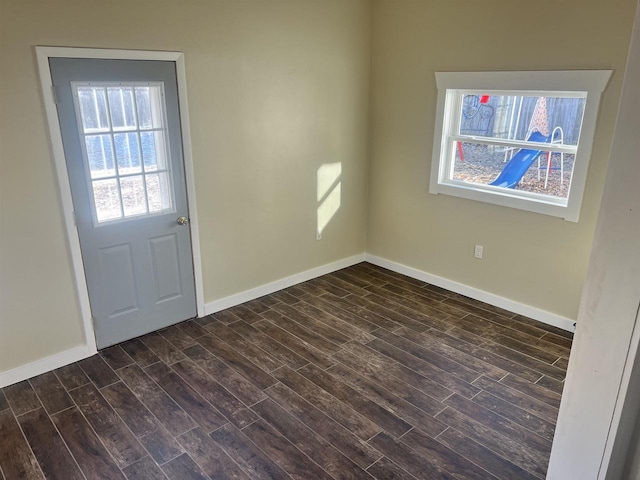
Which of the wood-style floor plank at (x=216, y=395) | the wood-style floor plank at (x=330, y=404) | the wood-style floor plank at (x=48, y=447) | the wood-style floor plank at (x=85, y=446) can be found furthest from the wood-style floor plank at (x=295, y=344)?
the wood-style floor plank at (x=48, y=447)

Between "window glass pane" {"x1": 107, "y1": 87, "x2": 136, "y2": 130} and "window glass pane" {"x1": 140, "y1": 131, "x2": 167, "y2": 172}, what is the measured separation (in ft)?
0.43

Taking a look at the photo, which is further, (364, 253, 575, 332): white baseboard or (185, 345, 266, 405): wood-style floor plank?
(364, 253, 575, 332): white baseboard

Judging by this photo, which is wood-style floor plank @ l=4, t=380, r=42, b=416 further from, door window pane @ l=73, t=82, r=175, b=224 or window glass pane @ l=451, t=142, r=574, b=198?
window glass pane @ l=451, t=142, r=574, b=198

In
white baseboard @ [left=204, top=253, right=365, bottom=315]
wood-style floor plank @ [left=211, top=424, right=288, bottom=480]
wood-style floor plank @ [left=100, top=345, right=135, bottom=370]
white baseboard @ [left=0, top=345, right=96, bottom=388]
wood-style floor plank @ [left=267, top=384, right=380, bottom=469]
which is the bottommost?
wood-style floor plank @ [left=211, top=424, right=288, bottom=480]

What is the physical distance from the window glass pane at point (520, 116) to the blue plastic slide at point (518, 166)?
6 centimetres

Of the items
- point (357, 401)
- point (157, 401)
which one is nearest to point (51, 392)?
point (157, 401)

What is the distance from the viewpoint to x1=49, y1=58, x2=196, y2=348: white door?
2.97m

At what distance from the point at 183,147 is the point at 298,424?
217cm

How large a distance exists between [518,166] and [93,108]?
3.28m

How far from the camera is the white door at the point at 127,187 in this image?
2.97m

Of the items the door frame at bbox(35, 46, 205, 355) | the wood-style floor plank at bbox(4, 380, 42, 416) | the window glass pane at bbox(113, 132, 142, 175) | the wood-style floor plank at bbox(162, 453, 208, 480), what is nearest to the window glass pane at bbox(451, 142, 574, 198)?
the door frame at bbox(35, 46, 205, 355)

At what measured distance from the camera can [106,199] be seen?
10.5 feet

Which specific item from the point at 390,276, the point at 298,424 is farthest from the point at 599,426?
the point at 390,276

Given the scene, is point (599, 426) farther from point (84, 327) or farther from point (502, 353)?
point (84, 327)
